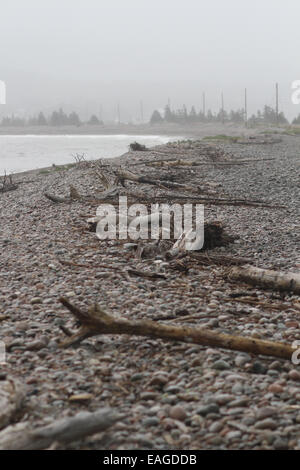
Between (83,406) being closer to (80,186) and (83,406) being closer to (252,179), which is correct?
(80,186)

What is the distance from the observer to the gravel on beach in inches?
127

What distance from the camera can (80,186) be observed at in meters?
13.0

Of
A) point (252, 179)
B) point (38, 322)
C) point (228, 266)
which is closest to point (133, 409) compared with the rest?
point (38, 322)

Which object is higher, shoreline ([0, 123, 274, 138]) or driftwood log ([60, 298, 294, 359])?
shoreline ([0, 123, 274, 138])

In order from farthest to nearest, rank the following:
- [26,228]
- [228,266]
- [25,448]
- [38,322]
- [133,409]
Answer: [26,228]
[228,266]
[38,322]
[133,409]
[25,448]

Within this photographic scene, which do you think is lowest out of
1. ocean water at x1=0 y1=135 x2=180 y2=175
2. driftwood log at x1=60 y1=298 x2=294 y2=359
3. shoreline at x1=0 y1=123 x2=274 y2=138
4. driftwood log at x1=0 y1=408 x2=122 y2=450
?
driftwood log at x1=0 y1=408 x2=122 y2=450

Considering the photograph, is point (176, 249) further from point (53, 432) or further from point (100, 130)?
point (100, 130)

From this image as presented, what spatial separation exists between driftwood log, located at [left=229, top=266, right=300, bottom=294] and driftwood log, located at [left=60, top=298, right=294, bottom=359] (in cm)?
166

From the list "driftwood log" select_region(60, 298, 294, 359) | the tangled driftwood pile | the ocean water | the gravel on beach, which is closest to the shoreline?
the ocean water

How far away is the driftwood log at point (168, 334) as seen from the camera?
13.5 feet

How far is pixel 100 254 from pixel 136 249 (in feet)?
1.88

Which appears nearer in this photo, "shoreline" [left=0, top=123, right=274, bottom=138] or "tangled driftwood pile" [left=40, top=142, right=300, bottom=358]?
"tangled driftwood pile" [left=40, top=142, right=300, bottom=358]

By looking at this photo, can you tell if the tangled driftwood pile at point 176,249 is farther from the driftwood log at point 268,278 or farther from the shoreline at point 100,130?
the shoreline at point 100,130

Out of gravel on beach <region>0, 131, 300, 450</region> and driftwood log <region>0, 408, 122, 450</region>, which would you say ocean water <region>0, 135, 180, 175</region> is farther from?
driftwood log <region>0, 408, 122, 450</region>
